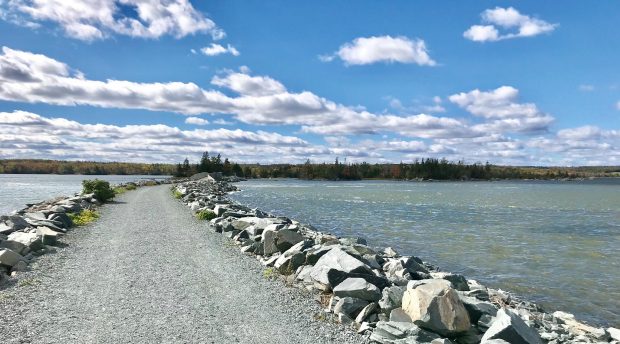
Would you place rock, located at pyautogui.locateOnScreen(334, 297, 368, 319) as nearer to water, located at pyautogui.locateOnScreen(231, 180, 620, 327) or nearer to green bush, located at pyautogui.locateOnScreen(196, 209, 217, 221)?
water, located at pyautogui.locateOnScreen(231, 180, 620, 327)

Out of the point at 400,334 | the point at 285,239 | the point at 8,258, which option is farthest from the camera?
the point at 285,239

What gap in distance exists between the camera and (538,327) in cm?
1095

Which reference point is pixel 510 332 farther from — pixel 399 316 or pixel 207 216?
pixel 207 216

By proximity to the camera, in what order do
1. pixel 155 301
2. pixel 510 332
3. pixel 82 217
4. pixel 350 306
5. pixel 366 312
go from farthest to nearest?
pixel 82 217 < pixel 155 301 < pixel 350 306 < pixel 366 312 < pixel 510 332

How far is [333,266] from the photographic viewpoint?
40.5ft

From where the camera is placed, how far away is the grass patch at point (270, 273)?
13749 mm

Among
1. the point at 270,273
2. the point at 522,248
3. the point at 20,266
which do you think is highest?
the point at 20,266

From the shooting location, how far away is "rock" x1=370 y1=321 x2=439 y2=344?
848 cm

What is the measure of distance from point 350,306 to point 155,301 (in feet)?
14.7

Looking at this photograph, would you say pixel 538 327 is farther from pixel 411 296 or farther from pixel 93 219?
pixel 93 219

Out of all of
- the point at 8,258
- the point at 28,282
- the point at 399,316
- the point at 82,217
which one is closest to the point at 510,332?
the point at 399,316

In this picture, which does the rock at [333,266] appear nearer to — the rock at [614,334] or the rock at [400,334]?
the rock at [400,334]

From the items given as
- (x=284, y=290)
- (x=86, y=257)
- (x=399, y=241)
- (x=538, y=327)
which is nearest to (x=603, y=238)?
(x=399, y=241)

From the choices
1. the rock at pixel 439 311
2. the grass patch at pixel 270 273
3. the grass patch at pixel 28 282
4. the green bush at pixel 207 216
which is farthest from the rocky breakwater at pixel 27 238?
the rock at pixel 439 311
